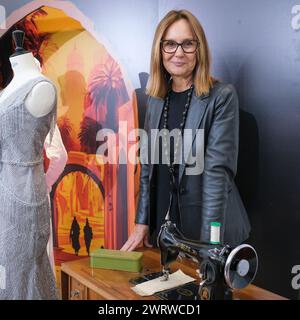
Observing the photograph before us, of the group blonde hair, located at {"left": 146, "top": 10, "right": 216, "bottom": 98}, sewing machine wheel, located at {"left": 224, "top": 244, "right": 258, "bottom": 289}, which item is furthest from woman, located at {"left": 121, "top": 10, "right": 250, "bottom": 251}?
sewing machine wheel, located at {"left": 224, "top": 244, "right": 258, "bottom": 289}

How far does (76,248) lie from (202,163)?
113 centimetres

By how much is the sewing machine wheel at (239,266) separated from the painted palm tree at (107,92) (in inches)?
61.6

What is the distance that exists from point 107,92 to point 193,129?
0.86 m

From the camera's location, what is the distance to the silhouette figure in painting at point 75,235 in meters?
2.56

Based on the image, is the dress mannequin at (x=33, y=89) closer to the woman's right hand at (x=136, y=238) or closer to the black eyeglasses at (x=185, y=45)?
the black eyeglasses at (x=185, y=45)

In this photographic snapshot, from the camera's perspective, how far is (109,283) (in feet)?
5.28

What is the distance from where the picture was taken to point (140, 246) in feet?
7.07

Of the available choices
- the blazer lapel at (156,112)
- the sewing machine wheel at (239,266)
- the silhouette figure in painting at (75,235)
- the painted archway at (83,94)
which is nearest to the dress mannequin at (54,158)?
the painted archway at (83,94)

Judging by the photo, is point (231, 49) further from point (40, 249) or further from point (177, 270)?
point (40, 249)

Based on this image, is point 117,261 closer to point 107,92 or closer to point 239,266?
point 239,266

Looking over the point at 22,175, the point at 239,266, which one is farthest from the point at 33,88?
the point at 239,266

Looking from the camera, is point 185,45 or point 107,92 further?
point 107,92
